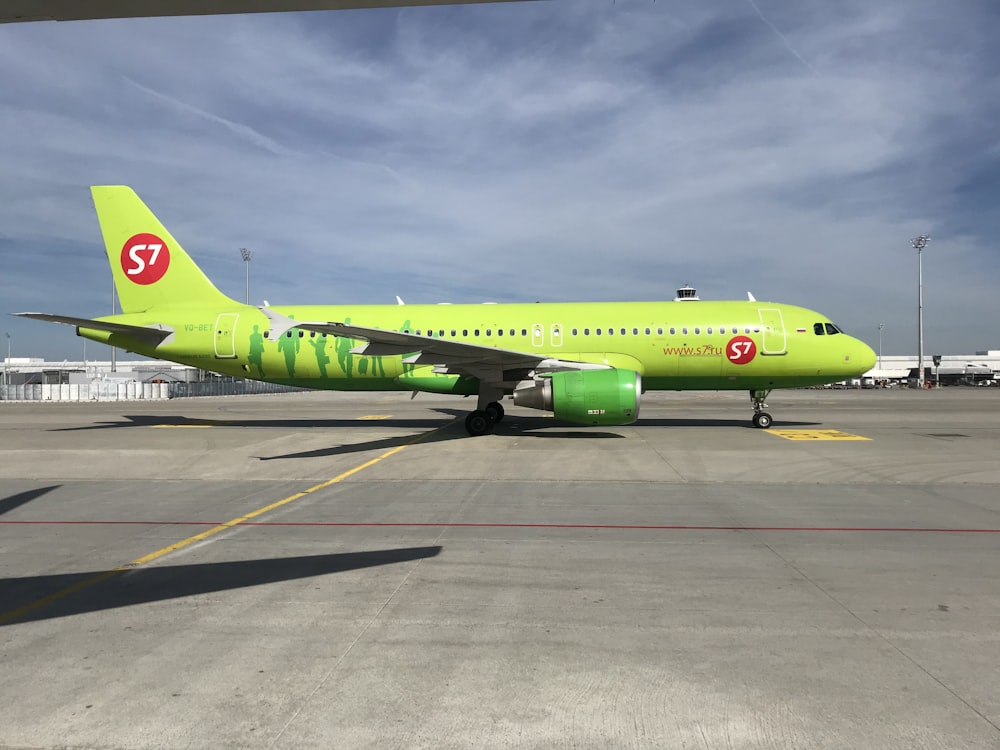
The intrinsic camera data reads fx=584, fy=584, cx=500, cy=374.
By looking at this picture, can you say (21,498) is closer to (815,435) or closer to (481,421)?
(481,421)

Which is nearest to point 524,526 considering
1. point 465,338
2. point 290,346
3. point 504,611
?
point 504,611

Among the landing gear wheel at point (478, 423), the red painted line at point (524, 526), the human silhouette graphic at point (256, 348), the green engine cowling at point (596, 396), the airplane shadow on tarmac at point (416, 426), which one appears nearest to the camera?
the red painted line at point (524, 526)

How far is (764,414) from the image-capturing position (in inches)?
695

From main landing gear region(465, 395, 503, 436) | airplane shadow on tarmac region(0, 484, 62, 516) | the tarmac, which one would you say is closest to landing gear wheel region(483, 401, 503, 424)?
main landing gear region(465, 395, 503, 436)

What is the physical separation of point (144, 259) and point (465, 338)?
1079 centimetres

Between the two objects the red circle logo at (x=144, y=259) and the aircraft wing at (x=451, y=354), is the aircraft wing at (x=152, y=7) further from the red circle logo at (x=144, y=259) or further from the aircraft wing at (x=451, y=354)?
the red circle logo at (x=144, y=259)

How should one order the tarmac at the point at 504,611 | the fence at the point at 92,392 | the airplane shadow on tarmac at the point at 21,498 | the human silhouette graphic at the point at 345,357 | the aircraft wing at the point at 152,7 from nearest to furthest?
1. the tarmac at the point at 504,611
2. the aircraft wing at the point at 152,7
3. the airplane shadow on tarmac at the point at 21,498
4. the human silhouette graphic at the point at 345,357
5. the fence at the point at 92,392

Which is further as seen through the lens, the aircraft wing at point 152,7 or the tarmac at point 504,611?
the aircraft wing at point 152,7

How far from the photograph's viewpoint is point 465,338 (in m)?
18.0

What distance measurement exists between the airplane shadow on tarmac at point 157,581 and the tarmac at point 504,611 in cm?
3

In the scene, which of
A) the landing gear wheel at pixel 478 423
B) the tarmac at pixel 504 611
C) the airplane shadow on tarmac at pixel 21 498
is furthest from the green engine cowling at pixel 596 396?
the airplane shadow on tarmac at pixel 21 498

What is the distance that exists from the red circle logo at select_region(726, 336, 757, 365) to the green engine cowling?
4.39 metres

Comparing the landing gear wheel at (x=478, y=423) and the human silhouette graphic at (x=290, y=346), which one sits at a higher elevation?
the human silhouette graphic at (x=290, y=346)

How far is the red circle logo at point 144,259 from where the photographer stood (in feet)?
61.9
